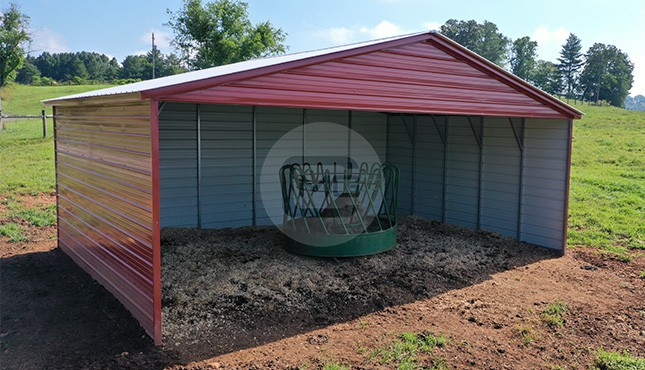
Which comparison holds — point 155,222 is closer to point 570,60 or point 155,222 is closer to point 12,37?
point 12,37

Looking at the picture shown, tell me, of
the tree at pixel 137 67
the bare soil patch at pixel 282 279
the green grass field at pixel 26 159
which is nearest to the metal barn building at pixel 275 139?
the bare soil patch at pixel 282 279

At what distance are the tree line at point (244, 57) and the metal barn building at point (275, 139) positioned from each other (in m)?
22.8

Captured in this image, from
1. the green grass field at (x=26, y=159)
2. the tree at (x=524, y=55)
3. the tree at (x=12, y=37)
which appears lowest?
the green grass field at (x=26, y=159)

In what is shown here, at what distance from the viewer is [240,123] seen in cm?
938

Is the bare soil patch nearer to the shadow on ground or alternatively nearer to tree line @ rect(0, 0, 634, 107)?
the shadow on ground

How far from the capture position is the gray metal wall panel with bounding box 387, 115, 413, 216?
1085 centimetres

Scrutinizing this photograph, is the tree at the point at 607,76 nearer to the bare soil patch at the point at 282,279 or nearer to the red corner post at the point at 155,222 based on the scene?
the bare soil patch at the point at 282,279

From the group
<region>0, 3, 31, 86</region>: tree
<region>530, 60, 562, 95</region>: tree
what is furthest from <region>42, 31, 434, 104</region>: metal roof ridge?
<region>530, 60, 562, 95</region>: tree

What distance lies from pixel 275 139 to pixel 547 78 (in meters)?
67.8

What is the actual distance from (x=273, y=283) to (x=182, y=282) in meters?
1.08

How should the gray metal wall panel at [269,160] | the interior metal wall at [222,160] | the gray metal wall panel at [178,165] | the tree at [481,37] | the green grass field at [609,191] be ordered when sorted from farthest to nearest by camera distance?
the tree at [481,37]
the gray metal wall panel at [269,160]
the green grass field at [609,191]
the interior metal wall at [222,160]
the gray metal wall panel at [178,165]

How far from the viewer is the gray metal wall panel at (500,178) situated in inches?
352

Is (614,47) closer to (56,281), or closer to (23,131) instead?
(23,131)

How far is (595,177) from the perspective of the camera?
15031mm
